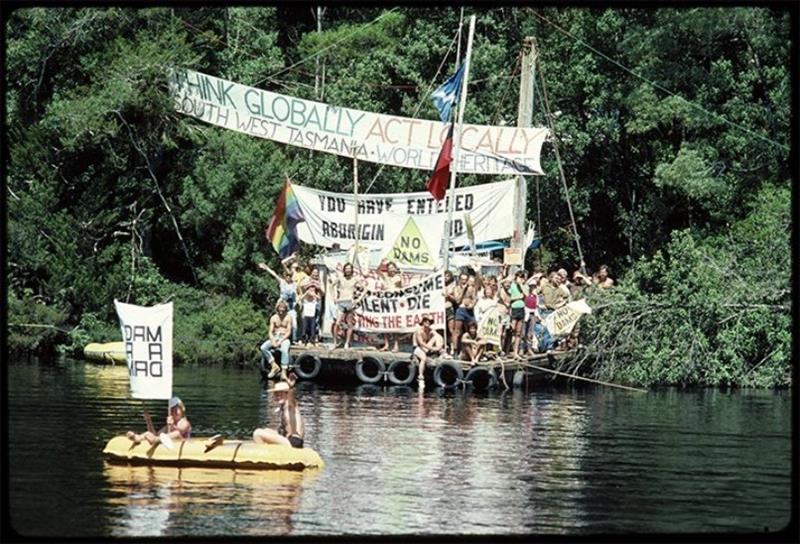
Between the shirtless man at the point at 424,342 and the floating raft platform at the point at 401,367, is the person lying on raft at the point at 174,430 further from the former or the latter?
the floating raft platform at the point at 401,367

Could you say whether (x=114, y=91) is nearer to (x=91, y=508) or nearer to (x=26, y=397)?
(x=26, y=397)

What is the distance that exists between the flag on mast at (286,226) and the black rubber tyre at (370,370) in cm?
341

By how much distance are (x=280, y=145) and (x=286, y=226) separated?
1002 cm

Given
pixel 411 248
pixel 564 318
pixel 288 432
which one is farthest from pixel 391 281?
pixel 288 432

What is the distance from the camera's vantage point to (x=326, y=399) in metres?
33.1

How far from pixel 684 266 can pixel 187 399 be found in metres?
11.4

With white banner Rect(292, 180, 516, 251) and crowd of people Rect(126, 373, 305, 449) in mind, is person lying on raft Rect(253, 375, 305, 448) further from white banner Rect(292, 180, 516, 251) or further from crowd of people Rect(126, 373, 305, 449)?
white banner Rect(292, 180, 516, 251)

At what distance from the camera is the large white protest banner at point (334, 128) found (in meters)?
42.2

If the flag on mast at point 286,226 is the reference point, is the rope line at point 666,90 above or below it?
above

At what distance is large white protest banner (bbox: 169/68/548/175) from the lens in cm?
4219

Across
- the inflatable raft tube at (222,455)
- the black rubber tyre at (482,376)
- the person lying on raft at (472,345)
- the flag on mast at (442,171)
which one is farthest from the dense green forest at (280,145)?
the inflatable raft tube at (222,455)

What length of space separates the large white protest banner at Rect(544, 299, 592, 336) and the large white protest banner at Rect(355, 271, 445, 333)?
2408 millimetres

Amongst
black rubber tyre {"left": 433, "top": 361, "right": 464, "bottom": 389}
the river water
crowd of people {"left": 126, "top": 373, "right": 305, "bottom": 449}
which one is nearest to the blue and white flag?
black rubber tyre {"left": 433, "top": 361, "right": 464, "bottom": 389}

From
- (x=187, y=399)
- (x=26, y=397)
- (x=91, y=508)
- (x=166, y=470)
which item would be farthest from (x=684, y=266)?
(x=91, y=508)
